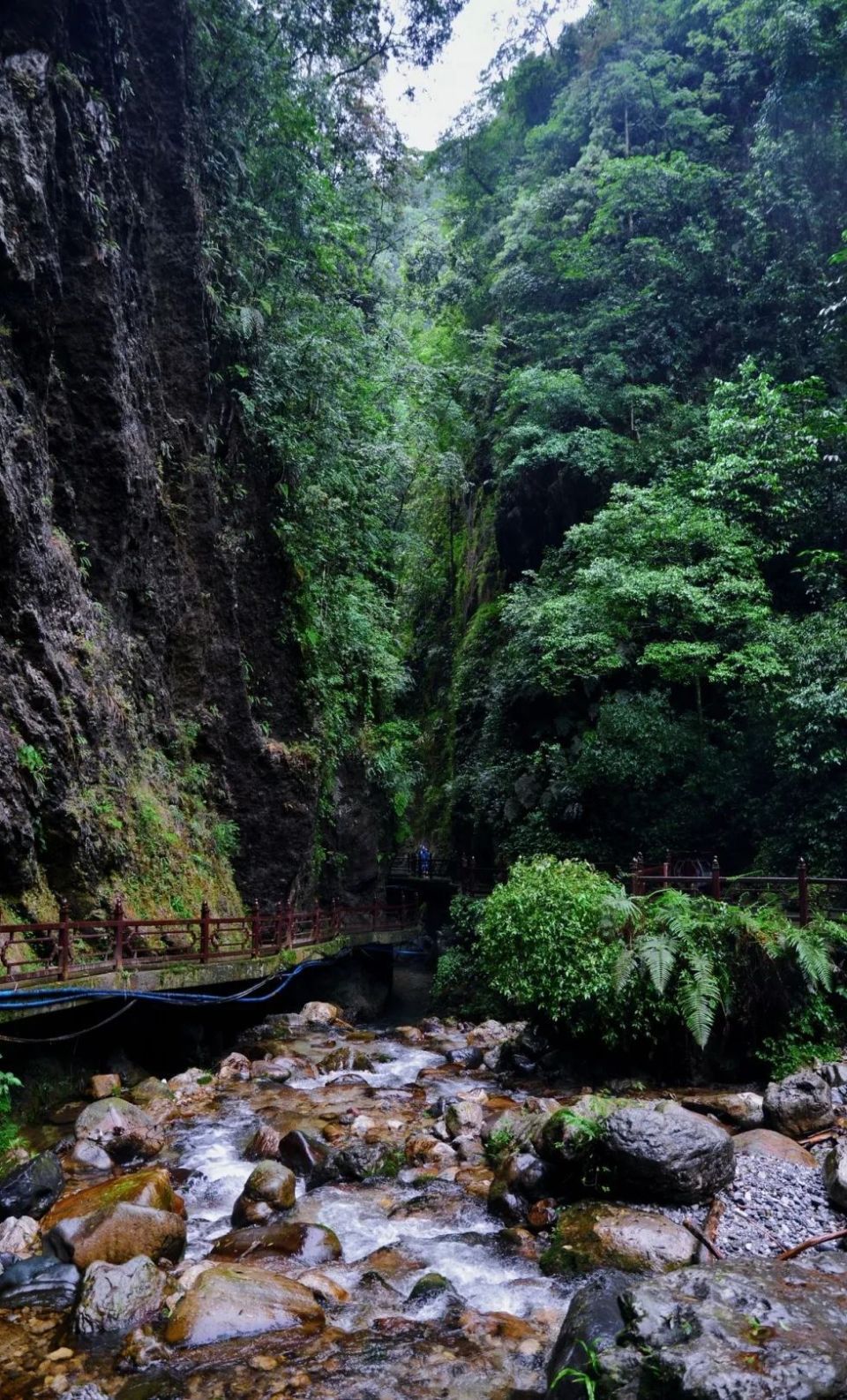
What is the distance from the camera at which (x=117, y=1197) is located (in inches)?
288

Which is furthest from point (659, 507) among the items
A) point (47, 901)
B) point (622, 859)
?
point (47, 901)

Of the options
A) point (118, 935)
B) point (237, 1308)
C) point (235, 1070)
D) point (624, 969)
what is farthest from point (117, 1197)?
point (624, 969)

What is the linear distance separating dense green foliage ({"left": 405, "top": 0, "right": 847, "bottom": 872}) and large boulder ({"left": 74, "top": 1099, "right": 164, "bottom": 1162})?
11475mm

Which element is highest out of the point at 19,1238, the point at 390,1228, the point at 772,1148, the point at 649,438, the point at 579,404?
the point at 579,404

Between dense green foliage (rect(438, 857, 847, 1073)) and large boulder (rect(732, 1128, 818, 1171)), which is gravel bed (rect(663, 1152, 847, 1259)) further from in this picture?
dense green foliage (rect(438, 857, 847, 1073))

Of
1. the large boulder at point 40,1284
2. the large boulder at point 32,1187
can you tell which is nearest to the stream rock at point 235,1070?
the large boulder at point 32,1187

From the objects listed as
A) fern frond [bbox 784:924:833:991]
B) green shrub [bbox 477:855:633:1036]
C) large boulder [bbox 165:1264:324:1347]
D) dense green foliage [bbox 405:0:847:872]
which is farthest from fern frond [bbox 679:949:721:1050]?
dense green foliage [bbox 405:0:847:872]

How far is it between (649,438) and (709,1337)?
72.9 ft

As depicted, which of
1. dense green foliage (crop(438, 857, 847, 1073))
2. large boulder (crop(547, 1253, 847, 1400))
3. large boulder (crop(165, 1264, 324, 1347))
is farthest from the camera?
dense green foliage (crop(438, 857, 847, 1073))

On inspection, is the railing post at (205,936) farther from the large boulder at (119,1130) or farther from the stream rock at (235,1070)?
the large boulder at (119,1130)

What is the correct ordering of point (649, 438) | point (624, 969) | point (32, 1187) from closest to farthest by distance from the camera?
point (32, 1187) → point (624, 969) → point (649, 438)

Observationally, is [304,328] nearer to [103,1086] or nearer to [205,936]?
[205,936]

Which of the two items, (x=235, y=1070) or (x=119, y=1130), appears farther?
(x=235, y=1070)

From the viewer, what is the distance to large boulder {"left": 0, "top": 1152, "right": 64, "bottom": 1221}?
7340 mm
